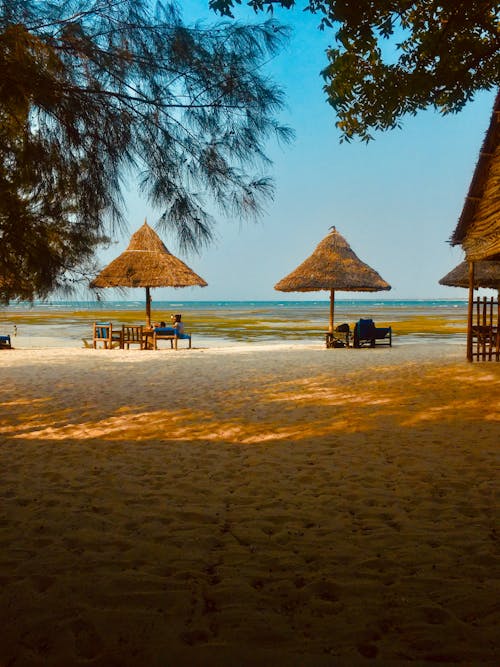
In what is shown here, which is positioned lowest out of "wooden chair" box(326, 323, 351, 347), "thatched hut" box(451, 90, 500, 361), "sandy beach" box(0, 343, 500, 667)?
"sandy beach" box(0, 343, 500, 667)

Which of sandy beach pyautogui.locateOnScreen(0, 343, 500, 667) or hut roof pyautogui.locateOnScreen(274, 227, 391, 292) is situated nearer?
sandy beach pyautogui.locateOnScreen(0, 343, 500, 667)

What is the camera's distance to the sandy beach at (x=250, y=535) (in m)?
1.96

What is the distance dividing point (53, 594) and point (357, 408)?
5.05 meters

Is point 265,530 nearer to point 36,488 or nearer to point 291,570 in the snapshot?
point 291,570

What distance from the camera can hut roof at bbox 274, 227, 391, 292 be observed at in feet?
59.8

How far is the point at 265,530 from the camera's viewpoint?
299 centimetres

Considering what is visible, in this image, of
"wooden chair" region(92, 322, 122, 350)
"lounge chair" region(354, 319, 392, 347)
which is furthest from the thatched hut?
"wooden chair" region(92, 322, 122, 350)

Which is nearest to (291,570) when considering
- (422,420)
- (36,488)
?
(36,488)

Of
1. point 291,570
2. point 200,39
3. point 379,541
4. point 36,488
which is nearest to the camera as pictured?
point 291,570

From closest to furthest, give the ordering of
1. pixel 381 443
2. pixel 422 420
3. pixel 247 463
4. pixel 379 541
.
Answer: pixel 379 541 < pixel 247 463 < pixel 381 443 < pixel 422 420

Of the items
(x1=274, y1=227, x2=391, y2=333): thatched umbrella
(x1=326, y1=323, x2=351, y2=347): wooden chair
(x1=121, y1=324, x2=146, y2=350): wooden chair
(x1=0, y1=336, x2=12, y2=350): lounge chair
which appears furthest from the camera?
(x1=274, y1=227, x2=391, y2=333): thatched umbrella

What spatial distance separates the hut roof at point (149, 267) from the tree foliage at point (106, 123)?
13882mm

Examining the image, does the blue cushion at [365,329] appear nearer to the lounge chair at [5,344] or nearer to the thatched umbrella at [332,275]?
the thatched umbrella at [332,275]

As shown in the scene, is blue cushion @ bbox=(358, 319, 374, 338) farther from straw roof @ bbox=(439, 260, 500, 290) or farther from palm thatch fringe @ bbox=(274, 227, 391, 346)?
straw roof @ bbox=(439, 260, 500, 290)
